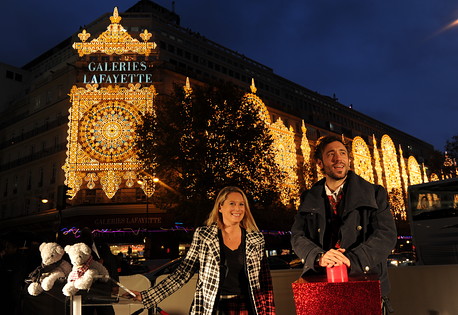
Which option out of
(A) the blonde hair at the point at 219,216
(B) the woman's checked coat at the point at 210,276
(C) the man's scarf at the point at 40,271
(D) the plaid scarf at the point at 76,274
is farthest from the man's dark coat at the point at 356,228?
(C) the man's scarf at the point at 40,271

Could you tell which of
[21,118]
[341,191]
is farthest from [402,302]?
[21,118]

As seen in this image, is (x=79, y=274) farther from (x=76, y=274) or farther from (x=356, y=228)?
(x=356, y=228)

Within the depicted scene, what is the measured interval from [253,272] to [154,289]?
881 mm

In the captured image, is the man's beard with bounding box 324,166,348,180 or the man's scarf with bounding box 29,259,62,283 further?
the man's scarf with bounding box 29,259,62,283

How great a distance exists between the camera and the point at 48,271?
149 inches

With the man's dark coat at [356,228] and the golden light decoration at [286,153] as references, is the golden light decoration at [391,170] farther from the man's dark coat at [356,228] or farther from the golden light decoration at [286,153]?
the man's dark coat at [356,228]

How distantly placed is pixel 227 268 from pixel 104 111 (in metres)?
27.2

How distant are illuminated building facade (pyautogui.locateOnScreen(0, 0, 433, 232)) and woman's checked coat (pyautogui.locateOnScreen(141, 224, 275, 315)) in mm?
24866

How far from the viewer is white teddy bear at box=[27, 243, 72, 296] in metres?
3.52

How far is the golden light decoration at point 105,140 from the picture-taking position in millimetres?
28312

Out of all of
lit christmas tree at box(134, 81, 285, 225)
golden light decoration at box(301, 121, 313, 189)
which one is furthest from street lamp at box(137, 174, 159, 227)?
golden light decoration at box(301, 121, 313, 189)

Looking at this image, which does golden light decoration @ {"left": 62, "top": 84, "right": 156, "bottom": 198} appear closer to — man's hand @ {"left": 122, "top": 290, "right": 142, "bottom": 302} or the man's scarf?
the man's scarf

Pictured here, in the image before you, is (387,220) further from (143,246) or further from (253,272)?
(143,246)

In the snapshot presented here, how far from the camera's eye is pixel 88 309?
11.2 ft
